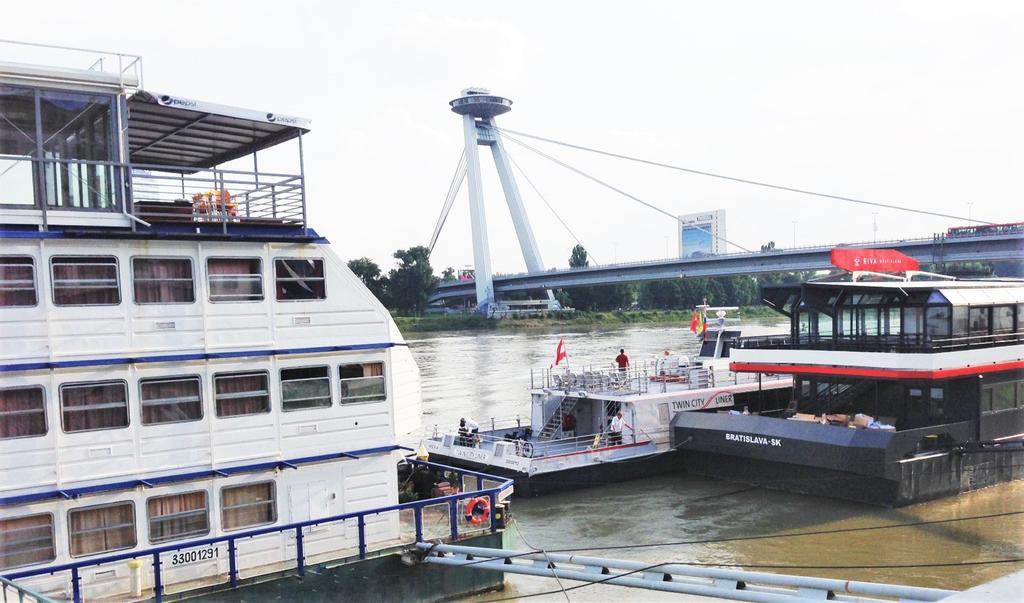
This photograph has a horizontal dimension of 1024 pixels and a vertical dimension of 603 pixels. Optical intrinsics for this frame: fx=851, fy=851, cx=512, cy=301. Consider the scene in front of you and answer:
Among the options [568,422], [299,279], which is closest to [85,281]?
[299,279]

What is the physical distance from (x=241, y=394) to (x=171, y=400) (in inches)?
34.0

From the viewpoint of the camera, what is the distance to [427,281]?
92750 millimetres

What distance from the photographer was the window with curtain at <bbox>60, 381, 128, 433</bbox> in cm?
996

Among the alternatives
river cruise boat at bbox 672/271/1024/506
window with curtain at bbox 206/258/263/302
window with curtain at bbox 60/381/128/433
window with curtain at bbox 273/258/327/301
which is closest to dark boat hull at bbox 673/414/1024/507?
river cruise boat at bbox 672/271/1024/506

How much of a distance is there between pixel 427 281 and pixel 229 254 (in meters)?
81.9

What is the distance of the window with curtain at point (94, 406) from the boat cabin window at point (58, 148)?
2174mm

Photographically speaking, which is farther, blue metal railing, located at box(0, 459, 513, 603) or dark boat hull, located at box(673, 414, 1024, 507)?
dark boat hull, located at box(673, 414, 1024, 507)

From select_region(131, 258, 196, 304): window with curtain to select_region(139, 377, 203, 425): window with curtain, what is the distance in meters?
1.01

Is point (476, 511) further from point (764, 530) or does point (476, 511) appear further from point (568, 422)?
point (568, 422)

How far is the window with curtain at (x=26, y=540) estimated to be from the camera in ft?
31.7

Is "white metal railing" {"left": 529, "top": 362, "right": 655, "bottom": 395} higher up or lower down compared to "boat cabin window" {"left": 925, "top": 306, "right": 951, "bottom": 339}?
lower down

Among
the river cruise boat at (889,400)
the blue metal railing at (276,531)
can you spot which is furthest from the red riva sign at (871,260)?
the blue metal railing at (276,531)

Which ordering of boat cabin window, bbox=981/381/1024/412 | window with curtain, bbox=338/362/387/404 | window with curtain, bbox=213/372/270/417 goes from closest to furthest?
1. window with curtain, bbox=213/372/270/417
2. window with curtain, bbox=338/362/387/404
3. boat cabin window, bbox=981/381/1024/412

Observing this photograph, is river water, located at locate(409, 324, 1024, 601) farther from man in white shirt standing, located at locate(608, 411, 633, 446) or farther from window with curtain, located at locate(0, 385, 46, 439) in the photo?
window with curtain, located at locate(0, 385, 46, 439)
